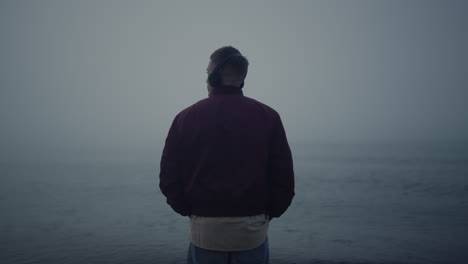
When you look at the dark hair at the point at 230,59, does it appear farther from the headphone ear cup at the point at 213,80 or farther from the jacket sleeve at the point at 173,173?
the jacket sleeve at the point at 173,173

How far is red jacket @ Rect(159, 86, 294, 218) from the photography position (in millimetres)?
2209

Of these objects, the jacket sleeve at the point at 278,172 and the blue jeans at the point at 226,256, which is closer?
the blue jeans at the point at 226,256

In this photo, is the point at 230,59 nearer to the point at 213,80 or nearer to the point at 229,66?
the point at 229,66

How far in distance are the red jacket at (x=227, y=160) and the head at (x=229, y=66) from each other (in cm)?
7

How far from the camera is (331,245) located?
32.5ft

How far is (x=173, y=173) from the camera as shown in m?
2.40

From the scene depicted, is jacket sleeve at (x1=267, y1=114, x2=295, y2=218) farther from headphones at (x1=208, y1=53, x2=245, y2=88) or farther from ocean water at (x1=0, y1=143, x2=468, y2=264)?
ocean water at (x1=0, y1=143, x2=468, y2=264)

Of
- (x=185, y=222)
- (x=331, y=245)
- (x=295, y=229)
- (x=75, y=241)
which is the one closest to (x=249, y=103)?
(x=331, y=245)

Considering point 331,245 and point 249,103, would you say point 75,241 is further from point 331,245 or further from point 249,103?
point 249,103

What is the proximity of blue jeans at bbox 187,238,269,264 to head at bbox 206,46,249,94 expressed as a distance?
111cm

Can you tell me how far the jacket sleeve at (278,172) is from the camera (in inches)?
95.0

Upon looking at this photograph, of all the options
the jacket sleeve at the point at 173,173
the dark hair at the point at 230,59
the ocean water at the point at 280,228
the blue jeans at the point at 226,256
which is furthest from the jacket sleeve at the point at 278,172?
the ocean water at the point at 280,228

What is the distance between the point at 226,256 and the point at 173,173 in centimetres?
66

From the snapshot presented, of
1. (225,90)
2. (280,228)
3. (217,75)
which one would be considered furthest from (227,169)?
(280,228)
